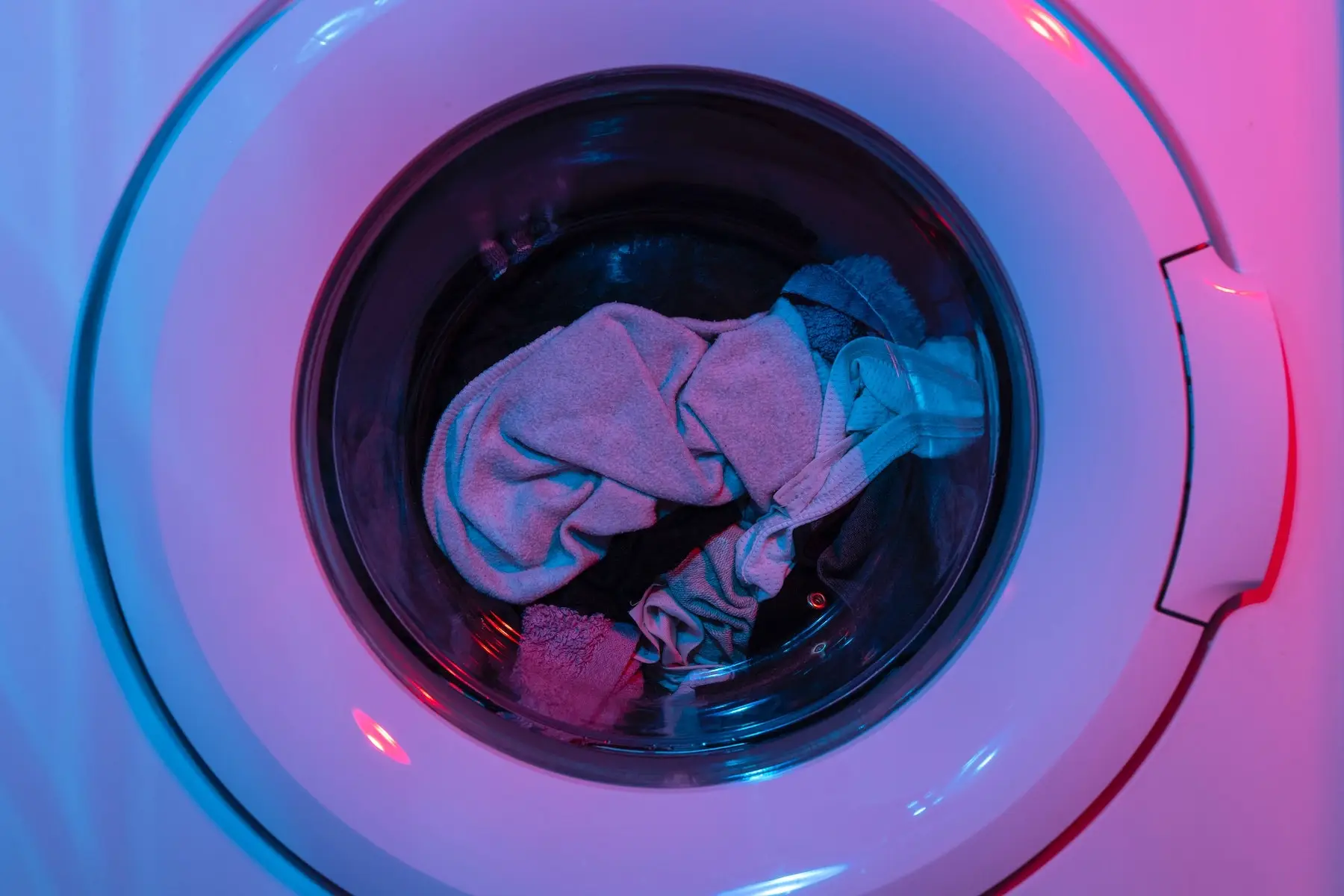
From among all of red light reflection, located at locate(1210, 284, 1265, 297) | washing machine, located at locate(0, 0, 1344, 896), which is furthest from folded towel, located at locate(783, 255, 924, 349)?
red light reflection, located at locate(1210, 284, 1265, 297)

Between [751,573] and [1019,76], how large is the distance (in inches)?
18.9

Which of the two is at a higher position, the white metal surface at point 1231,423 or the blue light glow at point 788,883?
the white metal surface at point 1231,423

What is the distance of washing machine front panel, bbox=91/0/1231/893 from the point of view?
19.8 inches

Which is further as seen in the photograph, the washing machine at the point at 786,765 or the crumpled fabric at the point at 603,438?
the crumpled fabric at the point at 603,438

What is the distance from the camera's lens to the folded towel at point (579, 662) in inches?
30.6

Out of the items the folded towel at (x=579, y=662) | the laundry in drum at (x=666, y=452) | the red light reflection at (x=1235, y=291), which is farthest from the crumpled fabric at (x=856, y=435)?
the red light reflection at (x=1235, y=291)

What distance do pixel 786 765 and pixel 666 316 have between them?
47 cm

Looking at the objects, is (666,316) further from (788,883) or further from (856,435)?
(788,883)

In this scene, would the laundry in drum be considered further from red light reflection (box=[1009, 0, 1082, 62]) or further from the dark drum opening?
red light reflection (box=[1009, 0, 1082, 62])

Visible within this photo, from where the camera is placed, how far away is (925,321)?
2.51ft

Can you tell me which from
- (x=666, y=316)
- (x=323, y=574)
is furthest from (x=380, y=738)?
(x=666, y=316)

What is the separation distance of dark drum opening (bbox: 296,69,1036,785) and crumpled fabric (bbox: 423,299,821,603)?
0.04 m

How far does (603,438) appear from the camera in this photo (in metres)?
0.77

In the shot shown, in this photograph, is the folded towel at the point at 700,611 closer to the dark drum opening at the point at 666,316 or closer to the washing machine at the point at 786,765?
the dark drum opening at the point at 666,316
